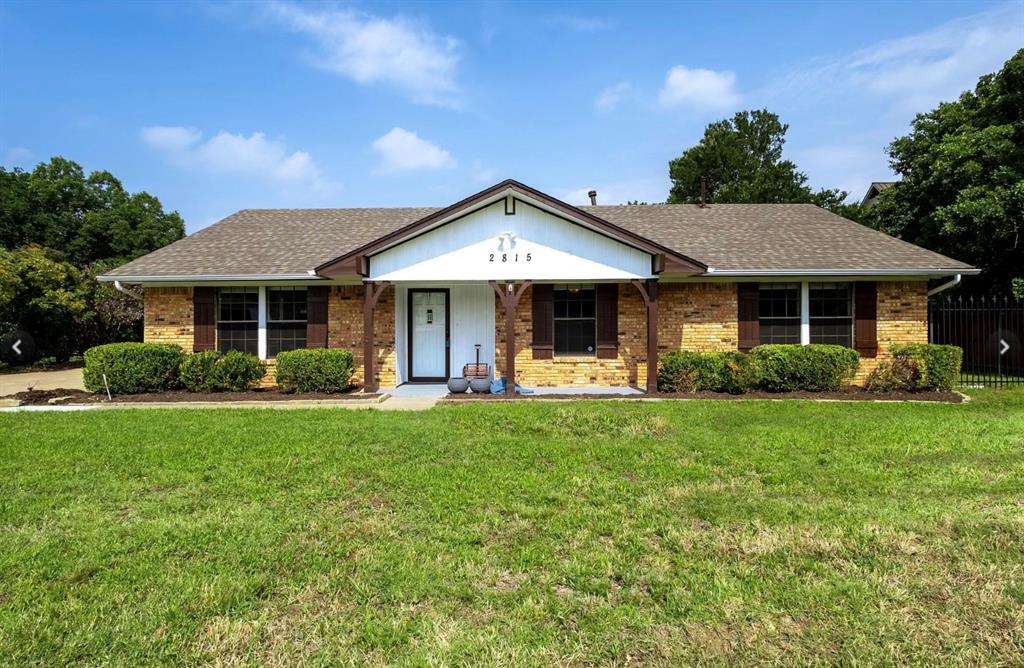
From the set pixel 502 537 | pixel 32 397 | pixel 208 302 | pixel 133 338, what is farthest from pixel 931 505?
pixel 133 338

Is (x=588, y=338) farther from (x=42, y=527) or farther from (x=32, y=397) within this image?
(x=32, y=397)

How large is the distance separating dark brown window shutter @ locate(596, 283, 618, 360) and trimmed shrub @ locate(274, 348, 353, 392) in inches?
227

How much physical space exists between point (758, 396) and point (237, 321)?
→ 38.6ft

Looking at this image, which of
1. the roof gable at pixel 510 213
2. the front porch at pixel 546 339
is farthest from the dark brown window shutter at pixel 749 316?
the front porch at pixel 546 339

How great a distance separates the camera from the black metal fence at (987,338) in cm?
1360

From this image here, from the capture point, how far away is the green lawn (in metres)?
2.75

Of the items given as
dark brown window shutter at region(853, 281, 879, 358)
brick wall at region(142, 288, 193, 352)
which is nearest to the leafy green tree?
brick wall at region(142, 288, 193, 352)

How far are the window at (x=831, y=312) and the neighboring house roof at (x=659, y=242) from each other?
72 cm

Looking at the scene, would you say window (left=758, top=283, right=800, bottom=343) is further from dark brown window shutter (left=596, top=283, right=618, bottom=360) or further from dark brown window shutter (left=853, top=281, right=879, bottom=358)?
dark brown window shutter (left=596, top=283, right=618, bottom=360)

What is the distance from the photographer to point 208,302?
12711 millimetres

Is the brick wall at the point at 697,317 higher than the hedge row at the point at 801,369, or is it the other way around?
the brick wall at the point at 697,317

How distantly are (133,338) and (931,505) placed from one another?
2538cm

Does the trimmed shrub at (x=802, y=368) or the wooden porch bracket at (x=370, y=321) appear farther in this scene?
the wooden porch bracket at (x=370, y=321)

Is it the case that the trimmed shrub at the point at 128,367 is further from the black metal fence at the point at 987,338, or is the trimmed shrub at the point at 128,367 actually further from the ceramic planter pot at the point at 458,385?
the black metal fence at the point at 987,338
